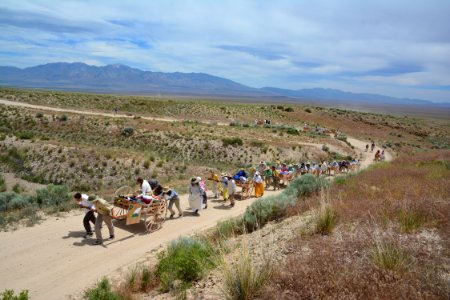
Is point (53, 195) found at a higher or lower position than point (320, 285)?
lower

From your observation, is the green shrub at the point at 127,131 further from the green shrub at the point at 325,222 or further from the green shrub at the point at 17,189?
the green shrub at the point at 325,222

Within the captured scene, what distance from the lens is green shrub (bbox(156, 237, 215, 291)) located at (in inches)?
252

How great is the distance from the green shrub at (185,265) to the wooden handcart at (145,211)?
3.12 metres

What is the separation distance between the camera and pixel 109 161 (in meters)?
Result: 25.1

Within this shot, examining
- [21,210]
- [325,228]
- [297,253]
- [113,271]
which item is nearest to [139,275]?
[113,271]

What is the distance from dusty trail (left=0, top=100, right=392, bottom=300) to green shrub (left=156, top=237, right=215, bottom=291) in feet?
5.83

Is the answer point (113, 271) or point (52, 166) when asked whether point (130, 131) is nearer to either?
point (52, 166)

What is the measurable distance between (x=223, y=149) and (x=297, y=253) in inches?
1042

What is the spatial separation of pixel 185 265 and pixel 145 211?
4.24 meters

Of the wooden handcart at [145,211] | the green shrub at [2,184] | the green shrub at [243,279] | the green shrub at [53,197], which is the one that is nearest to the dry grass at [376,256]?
the green shrub at [243,279]

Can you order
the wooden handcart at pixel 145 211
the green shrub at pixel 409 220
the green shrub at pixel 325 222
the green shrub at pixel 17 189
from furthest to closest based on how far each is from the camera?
the green shrub at pixel 17 189 → the wooden handcart at pixel 145 211 → the green shrub at pixel 325 222 → the green shrub at pixel 409 220

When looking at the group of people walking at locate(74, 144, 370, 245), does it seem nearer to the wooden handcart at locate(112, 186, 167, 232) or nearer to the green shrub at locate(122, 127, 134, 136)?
the wooden handcart at locate(112, 186, 167, 232)

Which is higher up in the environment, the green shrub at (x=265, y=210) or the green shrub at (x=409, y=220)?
the green shrub at (x=409, y=220)

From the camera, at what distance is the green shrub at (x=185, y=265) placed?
6.41 metres
